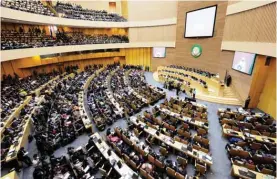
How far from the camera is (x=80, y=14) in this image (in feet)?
76.0

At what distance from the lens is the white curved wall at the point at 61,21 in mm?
12680

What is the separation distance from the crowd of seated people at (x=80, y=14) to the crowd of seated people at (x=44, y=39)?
285 centimetres

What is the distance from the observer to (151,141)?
342 inches

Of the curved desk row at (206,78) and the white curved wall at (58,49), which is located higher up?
the white curved wall at (58,49)

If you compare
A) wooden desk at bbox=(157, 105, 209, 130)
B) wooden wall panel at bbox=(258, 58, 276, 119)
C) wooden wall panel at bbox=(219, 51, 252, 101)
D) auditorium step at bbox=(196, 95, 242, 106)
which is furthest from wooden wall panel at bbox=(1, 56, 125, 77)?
wooden wall panel at bbox=(258, 58, 276, 119)

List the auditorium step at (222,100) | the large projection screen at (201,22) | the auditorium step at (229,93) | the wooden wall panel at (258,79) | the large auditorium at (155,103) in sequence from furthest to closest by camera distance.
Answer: the large projection screen at (201,22), the auditorium step at (229,93), the auditorium step at (222,100), the wooden wall panel at (258,79), the large auditorium at (155,103)

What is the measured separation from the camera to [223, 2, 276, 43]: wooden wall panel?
971 centimetres

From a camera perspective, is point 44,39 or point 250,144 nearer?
point 250,144

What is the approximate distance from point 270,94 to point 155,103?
8.54 meters

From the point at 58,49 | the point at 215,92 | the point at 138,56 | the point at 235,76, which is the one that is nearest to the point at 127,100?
the point at 215,92

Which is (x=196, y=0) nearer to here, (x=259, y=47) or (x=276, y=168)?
(x=259, y=47)

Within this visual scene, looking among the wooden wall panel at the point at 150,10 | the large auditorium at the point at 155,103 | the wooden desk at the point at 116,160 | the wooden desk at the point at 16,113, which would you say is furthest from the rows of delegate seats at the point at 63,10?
the wooden desk at the point at 116,160

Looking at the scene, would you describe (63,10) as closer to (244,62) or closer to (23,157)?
(23,157)

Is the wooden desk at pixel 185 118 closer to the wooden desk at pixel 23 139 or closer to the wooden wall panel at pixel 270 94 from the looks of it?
the wooden wall panel at pixel 270 94
